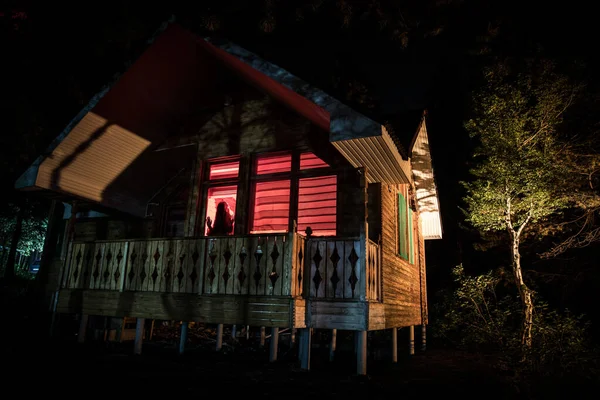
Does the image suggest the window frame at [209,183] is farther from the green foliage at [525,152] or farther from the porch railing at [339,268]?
the green foliage at [525,152]

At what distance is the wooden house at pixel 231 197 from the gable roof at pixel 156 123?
0.04 metres

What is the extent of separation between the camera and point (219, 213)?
1115cm

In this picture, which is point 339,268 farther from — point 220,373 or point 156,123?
point 156,123

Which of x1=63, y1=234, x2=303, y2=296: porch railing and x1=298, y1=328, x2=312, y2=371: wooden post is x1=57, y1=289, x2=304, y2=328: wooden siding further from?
x1=298, y1=328, x2=312, y2=371: wooden post

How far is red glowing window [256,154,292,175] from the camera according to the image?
1122 centimetres

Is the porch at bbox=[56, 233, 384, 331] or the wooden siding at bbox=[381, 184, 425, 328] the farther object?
the wooden siding at bbox=[381, 184, 425, 328]

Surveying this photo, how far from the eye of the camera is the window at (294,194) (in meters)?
10.5

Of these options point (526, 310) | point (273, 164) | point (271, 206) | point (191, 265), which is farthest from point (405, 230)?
point (191, 265)

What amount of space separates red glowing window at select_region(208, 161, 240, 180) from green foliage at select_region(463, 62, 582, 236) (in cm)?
866

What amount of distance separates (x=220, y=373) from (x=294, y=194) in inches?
193

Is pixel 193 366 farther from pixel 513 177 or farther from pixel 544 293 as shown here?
pixel 544 293

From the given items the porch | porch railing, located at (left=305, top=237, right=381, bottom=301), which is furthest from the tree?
porch railing, located at (left=305, top=237, right=381, bottom=301)

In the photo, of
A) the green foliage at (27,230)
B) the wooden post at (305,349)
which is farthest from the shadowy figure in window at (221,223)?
the green foliage at (27,230)

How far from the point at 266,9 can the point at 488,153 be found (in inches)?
416
